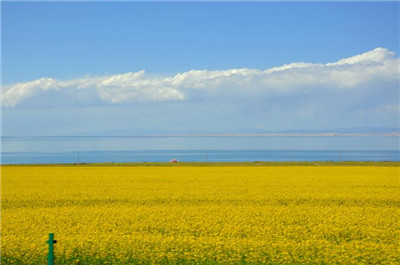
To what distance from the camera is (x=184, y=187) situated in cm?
2662

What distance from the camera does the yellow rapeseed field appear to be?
35.8 ft

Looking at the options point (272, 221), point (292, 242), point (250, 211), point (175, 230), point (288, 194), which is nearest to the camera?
point (292, 242)

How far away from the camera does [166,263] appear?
1025 centimetres

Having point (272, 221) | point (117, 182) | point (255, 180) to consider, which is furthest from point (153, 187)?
point (272, 221)

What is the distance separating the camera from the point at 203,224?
1456 cm

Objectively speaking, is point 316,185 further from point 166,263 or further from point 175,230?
point 166,263

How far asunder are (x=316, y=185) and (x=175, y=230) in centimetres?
1581

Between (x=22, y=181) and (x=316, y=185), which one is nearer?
(x=316, y=185)

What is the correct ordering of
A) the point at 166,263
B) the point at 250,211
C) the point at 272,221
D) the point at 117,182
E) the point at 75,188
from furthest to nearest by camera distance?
the point at 117,182 → the point at 75,188 → the point at 250,211 → the point at 272,221 → the point at 166,263

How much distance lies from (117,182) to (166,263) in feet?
66.7

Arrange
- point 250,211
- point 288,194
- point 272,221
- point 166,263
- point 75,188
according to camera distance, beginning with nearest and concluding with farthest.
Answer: point 166,263, point 272,221, point 250,211, point 288,194, point 75,188

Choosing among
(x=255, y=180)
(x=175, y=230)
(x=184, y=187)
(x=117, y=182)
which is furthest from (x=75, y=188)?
(x=175, y=230)

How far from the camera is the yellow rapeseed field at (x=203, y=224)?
10.9 meters

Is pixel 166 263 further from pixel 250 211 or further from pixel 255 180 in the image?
pixel 255 180
